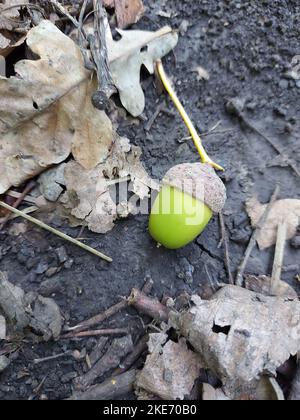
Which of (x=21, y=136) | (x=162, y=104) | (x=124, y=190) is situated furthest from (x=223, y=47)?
(x=21, y=136)

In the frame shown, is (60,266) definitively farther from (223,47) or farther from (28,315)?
(223,47)

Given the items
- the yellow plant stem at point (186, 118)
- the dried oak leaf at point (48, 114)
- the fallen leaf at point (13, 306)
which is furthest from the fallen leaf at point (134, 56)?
the fallen leaf at point (13, 306)

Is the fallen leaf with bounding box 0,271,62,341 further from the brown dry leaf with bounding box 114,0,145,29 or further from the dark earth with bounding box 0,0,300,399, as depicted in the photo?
the brown dry leaf with bounding box 114,0,145,29

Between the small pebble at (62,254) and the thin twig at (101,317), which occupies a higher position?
the small pebble at (62,254)

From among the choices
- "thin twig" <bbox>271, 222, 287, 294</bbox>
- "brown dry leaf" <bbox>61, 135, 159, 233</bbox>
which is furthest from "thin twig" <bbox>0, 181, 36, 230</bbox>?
"thin twig" <bbox>271, 222, 287, 294</bbox>

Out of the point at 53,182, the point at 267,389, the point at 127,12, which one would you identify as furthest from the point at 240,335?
the point at 127,12

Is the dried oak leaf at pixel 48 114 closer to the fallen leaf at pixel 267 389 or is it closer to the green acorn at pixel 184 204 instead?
the green acorn at pixel 184 204
